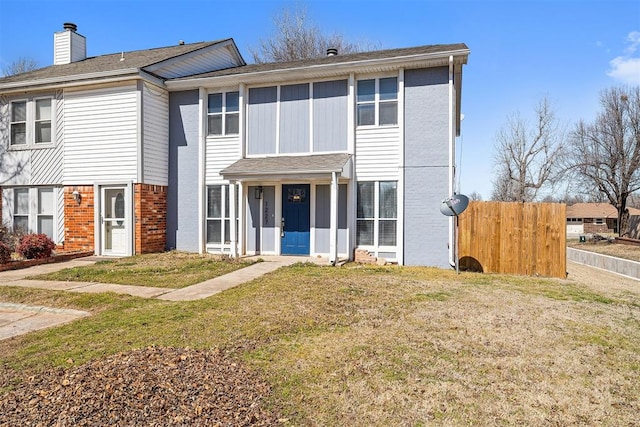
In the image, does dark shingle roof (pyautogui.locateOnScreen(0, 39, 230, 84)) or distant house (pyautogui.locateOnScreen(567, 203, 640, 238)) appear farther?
distant house (pyautogui.locateOnScreen(567, 203, 640, 238))

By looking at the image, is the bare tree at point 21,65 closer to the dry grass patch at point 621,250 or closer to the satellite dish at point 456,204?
the satellite dish at point 456,204

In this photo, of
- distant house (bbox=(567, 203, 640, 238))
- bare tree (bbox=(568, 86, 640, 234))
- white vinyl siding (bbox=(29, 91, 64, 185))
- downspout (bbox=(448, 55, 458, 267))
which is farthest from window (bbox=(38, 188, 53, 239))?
distant house (bbox=(567, 203, 640, 238))

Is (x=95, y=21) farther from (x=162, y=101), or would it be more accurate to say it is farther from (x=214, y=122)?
(x=214, y=122)

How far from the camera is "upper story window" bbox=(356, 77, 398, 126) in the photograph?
11.2 m

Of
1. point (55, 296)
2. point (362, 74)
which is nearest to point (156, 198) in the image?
point (55, 296)

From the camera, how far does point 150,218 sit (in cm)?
1234

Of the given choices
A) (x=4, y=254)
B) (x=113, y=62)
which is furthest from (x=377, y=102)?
(x=4, y=254)

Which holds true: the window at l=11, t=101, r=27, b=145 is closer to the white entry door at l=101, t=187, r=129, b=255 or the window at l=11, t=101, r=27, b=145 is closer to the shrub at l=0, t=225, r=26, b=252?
the shrub at l=0, t=225, r=26, b=252

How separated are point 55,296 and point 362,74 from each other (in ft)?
30.4

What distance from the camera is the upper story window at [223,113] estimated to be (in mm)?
12602

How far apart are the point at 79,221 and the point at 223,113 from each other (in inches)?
229

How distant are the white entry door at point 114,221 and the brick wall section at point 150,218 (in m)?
0.60

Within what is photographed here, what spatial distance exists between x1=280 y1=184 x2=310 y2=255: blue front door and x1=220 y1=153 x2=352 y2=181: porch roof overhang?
0.88 m

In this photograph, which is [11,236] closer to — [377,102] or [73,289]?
[73,289]
